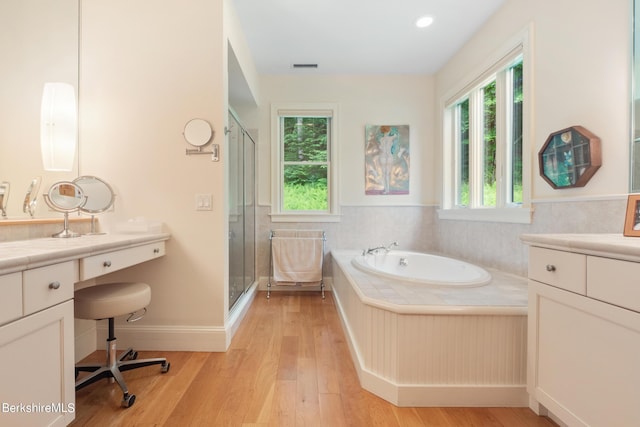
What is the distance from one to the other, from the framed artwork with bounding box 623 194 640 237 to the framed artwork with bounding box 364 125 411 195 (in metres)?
2.46

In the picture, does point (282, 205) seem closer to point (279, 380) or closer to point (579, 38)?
point (279, 380)

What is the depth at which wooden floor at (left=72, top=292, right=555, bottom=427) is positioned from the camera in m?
1.37

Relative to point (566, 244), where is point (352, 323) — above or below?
below

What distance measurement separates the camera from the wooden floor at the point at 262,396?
1366mm

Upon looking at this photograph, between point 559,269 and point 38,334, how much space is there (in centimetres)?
196

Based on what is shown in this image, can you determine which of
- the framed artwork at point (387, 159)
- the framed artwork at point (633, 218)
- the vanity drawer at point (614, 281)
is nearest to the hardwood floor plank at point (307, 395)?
the vanity drawer at point (614, 281)

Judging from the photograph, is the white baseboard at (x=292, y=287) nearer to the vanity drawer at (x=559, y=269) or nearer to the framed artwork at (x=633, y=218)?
the vanity drawer at (x=559, y=269)

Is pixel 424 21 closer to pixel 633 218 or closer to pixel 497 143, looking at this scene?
pixel 497 143

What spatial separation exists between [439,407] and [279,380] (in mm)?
846

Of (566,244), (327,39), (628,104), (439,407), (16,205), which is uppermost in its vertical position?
(327,39)

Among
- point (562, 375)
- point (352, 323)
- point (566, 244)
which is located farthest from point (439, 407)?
point (566, 244)

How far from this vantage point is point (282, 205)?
366 cm

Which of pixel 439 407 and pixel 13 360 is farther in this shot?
pixel 439 407

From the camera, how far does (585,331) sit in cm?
108
